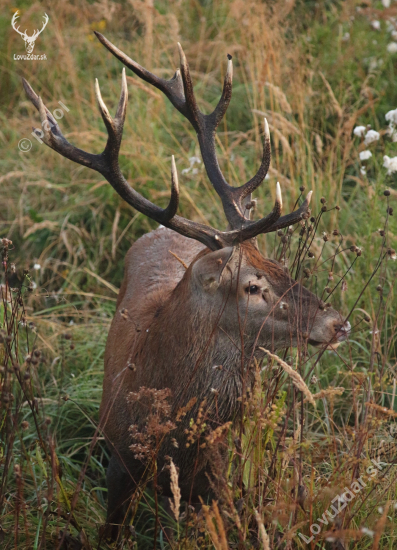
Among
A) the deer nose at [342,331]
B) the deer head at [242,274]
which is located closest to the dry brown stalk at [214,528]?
the deer head at [242,274]

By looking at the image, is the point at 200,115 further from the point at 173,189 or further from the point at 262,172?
the point at 173,189

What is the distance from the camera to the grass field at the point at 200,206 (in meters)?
2.81

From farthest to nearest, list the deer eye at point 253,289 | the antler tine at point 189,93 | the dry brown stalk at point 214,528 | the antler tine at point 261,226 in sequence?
the antler tine at point 189,93, the deer eye at point 253,289, the antler tine at point 261,226, the dry brown stalk at point 214,528

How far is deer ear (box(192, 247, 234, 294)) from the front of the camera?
8.76 feet

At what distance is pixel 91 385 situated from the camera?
3920mm

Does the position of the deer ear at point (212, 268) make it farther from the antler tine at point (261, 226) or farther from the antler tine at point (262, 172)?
the antler tine at point (262, 172)

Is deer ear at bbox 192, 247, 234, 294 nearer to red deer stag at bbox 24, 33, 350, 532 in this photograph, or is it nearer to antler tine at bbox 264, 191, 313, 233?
red deer stag at bbox 24, 33, 350, 532

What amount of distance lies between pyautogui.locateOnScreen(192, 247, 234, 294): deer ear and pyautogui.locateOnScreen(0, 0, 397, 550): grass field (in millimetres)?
336

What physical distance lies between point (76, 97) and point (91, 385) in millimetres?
3080

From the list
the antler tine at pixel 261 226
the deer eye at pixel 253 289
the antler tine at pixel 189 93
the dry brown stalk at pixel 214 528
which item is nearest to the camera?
the dry brown stalk at pixel 214 528

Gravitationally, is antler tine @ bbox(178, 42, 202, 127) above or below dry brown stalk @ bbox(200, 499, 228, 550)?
above

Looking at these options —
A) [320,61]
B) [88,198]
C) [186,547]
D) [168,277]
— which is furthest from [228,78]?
[320,61]

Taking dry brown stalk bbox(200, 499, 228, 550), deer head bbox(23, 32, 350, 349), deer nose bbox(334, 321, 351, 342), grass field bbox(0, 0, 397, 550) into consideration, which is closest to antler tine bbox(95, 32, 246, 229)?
deer head bbox(23, 32, 350, 349)

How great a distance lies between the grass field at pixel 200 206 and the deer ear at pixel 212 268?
1.10 ft
